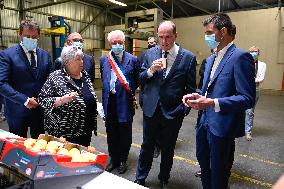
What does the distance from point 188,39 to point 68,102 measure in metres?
12.3

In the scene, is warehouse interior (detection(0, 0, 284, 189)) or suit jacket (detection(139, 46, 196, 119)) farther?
warehouse interior (detection(0, 0, 284, 189))

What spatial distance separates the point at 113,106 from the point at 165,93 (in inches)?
31.8

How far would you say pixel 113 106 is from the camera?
312 centimetres

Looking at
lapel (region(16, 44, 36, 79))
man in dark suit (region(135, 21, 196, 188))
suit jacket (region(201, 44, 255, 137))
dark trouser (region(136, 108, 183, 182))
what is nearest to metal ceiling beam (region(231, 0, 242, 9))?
man in dark suit (region(135, 21, 196, 188))

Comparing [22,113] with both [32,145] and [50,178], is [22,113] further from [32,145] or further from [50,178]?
[50,178]

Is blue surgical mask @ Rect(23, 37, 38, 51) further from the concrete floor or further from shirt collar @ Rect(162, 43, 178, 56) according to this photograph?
the concrete floor

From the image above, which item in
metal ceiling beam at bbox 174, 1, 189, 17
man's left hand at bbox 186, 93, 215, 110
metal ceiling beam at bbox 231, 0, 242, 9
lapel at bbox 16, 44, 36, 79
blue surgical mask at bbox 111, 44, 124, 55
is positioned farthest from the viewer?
metal ceiling beam at bbox 174, 1, 189, 17

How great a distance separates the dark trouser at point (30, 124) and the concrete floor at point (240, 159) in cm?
117

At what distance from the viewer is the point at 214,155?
1990mm

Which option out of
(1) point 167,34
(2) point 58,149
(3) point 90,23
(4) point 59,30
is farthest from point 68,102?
(3) point 90,23

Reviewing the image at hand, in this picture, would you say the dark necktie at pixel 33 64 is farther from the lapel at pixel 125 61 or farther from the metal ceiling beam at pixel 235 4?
the metal ceiling beam at pixel 235 4

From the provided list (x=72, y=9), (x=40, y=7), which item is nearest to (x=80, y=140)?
(x=40, y=7)

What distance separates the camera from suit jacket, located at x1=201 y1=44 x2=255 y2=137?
1.83 m

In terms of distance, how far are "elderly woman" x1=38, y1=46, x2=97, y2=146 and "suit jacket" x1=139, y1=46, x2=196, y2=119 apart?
0.69 meters
